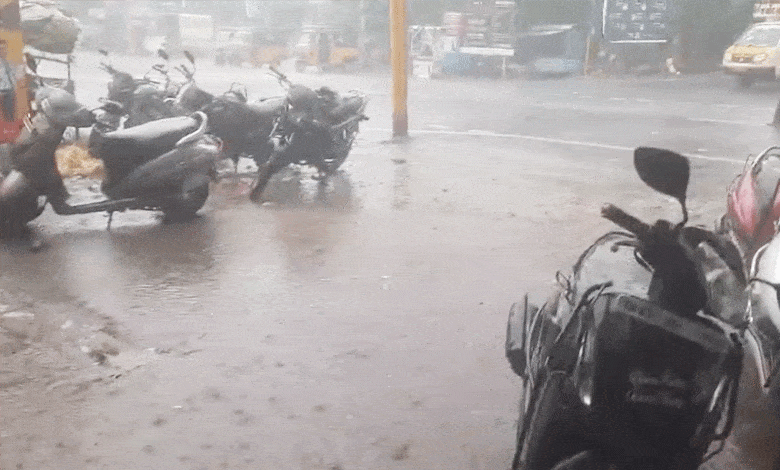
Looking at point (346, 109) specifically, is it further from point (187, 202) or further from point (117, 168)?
point (117, 168)

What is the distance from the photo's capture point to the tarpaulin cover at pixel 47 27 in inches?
493

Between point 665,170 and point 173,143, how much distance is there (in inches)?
231

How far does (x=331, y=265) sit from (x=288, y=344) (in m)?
1.61

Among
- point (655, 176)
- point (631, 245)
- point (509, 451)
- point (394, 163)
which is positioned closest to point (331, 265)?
point (509, 451)

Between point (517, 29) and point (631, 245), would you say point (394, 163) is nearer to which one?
point (631, 245)

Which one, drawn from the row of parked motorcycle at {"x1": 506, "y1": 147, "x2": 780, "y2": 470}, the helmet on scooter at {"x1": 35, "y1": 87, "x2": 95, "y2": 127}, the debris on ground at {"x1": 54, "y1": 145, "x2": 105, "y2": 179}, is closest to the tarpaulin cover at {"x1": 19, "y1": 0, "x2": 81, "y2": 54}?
the debris on ground at {"x1": 54, "y1": 145, "x2": 105, "y2": 179}

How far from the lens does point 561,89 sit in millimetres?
21297

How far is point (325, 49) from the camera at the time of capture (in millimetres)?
27906

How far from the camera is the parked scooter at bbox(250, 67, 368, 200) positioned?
9.11 m

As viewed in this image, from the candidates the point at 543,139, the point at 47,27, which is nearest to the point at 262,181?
the point at 543,139

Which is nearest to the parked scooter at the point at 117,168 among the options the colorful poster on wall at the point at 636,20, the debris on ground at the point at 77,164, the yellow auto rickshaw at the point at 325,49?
the debris on ground at the point at 77,164

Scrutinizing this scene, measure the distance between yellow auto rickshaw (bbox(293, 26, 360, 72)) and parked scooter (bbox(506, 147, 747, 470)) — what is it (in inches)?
989

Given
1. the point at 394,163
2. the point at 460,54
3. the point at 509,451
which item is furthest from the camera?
the point at 460,54

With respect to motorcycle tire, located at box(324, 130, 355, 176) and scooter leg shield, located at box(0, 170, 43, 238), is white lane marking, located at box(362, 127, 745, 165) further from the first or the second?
scooter leg shield, located at box(0, 170, 43, 238)
